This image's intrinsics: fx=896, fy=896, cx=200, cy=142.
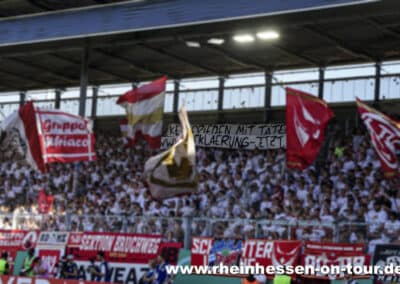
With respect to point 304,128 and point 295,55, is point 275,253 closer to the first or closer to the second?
point 304,128

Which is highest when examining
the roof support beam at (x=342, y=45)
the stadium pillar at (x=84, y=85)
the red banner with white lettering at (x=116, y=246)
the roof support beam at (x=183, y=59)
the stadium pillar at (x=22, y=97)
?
the roof support beam at (x=342, y=45)

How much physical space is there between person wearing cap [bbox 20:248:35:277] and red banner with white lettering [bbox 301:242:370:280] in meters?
8.53

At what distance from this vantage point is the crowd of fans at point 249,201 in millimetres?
20266

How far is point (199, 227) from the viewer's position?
881 inches

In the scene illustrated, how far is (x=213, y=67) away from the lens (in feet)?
102

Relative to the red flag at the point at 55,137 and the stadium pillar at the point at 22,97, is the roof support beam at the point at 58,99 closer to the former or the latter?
the stadium pillar at the point at 22,97

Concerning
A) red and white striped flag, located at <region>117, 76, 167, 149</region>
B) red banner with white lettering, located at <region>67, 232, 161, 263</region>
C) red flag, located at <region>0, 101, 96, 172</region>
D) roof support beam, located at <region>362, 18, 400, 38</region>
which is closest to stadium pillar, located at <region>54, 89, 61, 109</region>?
red flag, located at <region>0, 101, 96, 172</region>

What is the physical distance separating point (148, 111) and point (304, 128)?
504 centimetres

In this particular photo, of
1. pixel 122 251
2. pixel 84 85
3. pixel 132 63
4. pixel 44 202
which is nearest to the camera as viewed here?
pixel 122 251

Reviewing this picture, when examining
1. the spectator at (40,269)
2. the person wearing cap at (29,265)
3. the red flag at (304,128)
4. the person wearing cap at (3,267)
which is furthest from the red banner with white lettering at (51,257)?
the red flag at (304,128)

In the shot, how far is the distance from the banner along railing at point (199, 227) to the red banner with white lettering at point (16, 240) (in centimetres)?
23

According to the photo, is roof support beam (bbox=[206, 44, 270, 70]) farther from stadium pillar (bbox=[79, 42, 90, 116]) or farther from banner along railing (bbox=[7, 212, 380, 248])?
banner along railing (bbox=[7, 212, 380, 248])

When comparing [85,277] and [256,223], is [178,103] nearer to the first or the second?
[85,277]

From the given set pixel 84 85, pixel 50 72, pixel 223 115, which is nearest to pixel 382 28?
pixel 84 85
